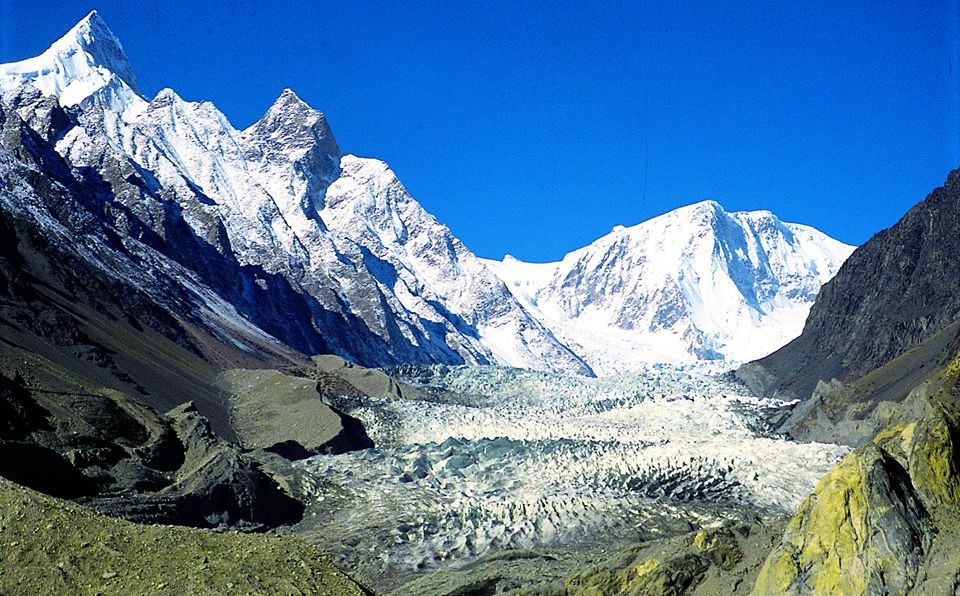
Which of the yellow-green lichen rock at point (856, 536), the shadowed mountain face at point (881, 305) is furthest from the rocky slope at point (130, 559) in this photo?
the shadowed mountain face at point (881, 305)

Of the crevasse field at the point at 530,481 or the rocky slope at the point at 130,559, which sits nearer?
the rocky slope at the point at 130,559

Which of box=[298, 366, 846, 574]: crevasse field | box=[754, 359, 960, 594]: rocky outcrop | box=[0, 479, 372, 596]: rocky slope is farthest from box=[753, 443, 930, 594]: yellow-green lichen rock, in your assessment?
box=[298, 366, 846, 574]: crevasse field

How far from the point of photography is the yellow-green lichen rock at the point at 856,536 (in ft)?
37.1

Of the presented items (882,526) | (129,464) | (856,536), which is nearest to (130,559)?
(856,536)

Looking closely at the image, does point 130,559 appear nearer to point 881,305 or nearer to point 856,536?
point 856,536

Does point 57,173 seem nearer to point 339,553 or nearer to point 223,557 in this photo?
point 339,553

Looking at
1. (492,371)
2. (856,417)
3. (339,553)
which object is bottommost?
(339,553)

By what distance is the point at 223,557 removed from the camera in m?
15.3

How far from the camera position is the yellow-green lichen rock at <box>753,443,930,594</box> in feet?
37.1

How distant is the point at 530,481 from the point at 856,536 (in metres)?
33.1

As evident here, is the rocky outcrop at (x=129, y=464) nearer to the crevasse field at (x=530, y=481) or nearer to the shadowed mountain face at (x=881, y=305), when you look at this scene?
the crevasse field at (x=530, y=481)

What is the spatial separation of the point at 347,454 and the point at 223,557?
33.2 metres

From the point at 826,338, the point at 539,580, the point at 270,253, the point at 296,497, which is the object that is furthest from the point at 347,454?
the point at 270,253

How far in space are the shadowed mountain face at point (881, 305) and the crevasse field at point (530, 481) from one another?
13.5 metres
